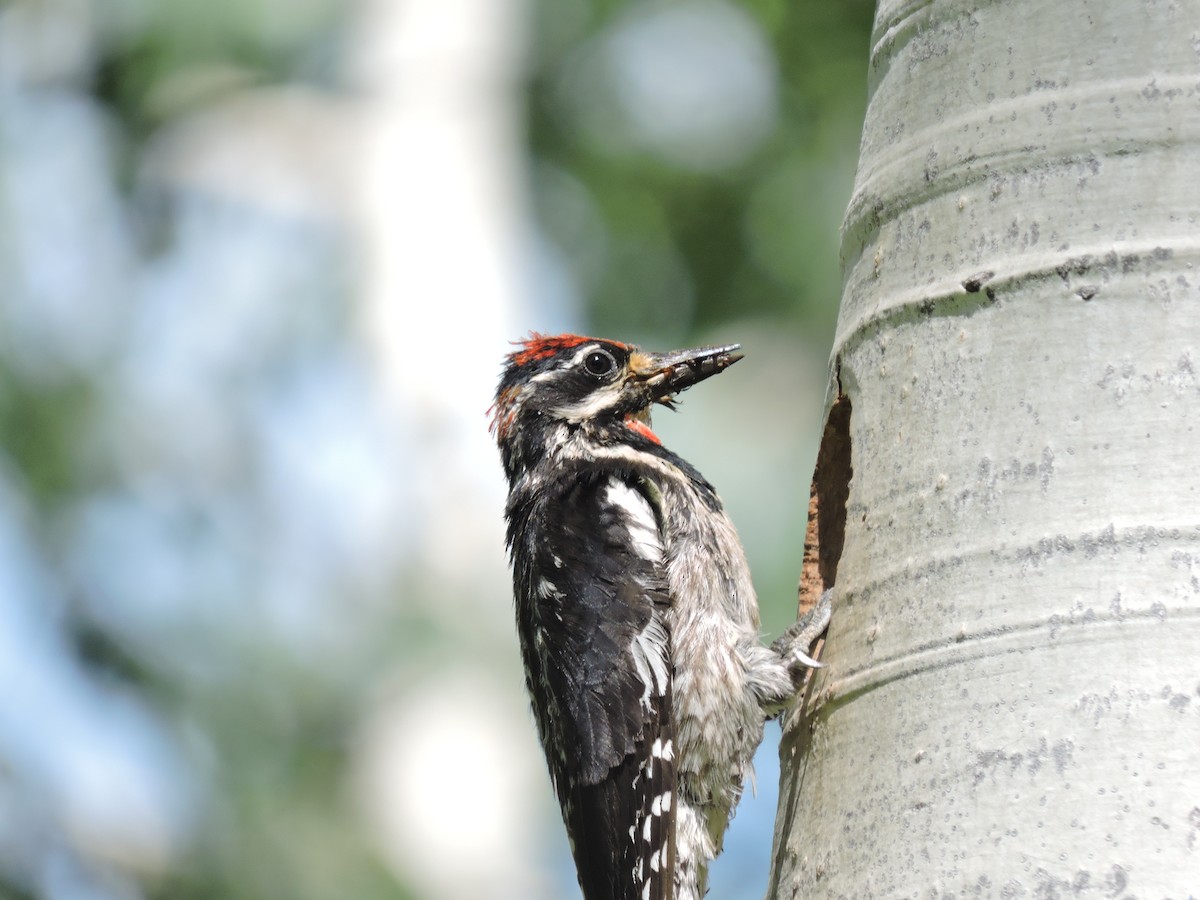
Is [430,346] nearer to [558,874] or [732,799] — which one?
[558,874]

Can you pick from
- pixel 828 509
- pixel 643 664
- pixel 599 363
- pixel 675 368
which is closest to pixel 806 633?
pixel 828 509

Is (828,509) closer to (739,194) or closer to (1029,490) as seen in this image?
(1029,490)

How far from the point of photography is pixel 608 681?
3.33 meters

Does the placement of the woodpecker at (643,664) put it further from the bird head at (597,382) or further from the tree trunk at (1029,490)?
the tree trunk at (1029,490)

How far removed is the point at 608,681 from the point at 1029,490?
1577mm

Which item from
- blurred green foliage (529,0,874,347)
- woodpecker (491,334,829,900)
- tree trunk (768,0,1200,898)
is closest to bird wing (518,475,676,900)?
woodpecker (491,334,829,900)

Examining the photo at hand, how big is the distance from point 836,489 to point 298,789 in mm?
4862

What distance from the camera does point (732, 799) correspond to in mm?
3508

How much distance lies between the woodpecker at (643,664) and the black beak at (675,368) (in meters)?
0.31

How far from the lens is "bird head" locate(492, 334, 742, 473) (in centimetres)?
420

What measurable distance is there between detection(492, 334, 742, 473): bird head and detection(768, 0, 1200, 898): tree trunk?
1.93 meters

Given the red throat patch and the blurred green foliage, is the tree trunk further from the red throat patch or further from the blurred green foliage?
the blurred green foliage

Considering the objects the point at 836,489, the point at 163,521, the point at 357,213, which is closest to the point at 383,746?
the point at 163,521

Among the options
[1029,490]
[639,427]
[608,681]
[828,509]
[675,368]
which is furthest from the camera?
[639,427]
